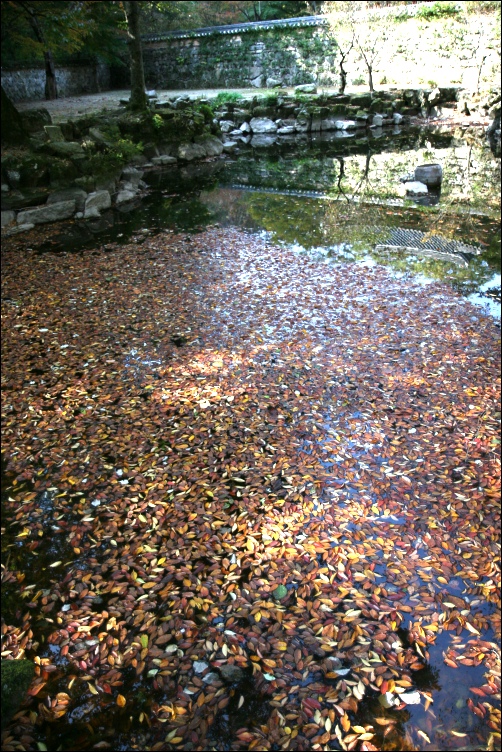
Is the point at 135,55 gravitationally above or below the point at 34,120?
above

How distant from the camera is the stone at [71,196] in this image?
1034 cm

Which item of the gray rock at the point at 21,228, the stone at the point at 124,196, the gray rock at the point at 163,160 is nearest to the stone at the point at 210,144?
the gray rock at the point at 163,160

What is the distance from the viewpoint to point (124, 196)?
11531mm

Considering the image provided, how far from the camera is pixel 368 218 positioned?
9.52 metres

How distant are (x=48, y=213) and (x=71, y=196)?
0.64 metres

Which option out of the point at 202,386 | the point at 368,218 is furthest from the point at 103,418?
the point at 368,218

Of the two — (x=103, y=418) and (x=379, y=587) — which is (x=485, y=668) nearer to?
(x=379, y=587)

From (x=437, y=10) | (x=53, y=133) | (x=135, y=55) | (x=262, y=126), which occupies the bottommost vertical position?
(x=262, y=126)

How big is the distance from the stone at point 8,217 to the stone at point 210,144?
756cm

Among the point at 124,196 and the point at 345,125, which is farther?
the point at 345,125

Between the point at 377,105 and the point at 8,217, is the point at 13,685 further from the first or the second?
the point at 377,105

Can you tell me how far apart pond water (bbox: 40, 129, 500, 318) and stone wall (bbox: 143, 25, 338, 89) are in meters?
10.6

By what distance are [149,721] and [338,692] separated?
31.6 inches

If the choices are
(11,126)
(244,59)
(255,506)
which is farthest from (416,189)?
(244,59)
